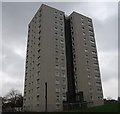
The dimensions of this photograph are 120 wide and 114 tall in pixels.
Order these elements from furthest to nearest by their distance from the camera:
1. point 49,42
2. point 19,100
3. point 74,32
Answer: point 19,100 < point 74,32 < point 49,42

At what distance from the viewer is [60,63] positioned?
55.8m

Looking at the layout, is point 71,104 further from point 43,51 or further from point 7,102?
point 7,102

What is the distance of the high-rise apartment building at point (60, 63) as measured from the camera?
51397 mm

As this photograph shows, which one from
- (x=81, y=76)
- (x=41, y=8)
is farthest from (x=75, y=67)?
(x=41, y=8)

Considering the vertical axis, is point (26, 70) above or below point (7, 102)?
above

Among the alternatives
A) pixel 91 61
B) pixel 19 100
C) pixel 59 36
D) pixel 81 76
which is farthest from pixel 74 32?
pixel 19 100

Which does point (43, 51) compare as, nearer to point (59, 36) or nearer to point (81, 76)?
point (59, 36)

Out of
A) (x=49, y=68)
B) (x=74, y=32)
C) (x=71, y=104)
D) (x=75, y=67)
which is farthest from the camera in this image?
(x=74, y=32)

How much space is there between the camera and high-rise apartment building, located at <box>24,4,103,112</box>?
2024 inches

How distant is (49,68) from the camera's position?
5297 centimetres

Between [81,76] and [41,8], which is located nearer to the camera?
[81,76]

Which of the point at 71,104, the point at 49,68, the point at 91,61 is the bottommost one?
the point at 71,104

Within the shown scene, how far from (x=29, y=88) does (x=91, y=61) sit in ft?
68.5

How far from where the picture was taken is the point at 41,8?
206 ft
